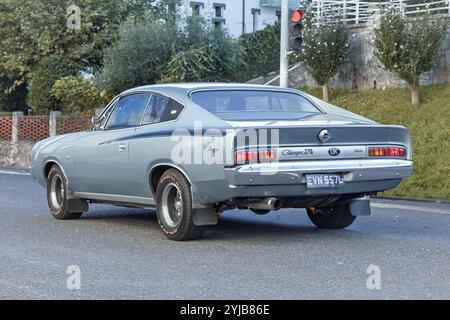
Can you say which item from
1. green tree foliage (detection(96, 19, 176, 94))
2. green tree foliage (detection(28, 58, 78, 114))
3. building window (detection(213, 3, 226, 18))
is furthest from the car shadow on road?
building window (detection(213, 3, 226, 18))

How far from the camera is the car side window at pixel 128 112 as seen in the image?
10133mm

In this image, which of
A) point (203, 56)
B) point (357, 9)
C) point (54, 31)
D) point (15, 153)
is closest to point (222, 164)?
point (357, 9)

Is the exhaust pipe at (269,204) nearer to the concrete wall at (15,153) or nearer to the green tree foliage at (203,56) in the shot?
the green tree foliage at (203,56)

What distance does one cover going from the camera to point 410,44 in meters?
20.4

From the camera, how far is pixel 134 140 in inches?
384

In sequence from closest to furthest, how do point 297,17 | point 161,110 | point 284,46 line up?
point 161,110 < point 297,17 < point 284,46

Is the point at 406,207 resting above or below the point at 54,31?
below

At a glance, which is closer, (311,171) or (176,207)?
(311,171)

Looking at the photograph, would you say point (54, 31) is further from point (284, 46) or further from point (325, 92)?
point (284, 46)

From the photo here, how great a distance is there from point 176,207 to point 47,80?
20.8m

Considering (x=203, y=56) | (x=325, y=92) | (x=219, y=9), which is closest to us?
(x=325, y=92)

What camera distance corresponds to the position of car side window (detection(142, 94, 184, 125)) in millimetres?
9500

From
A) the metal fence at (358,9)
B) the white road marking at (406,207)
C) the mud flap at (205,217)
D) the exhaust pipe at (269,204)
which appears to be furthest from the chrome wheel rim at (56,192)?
the metal fence at (358,9)
